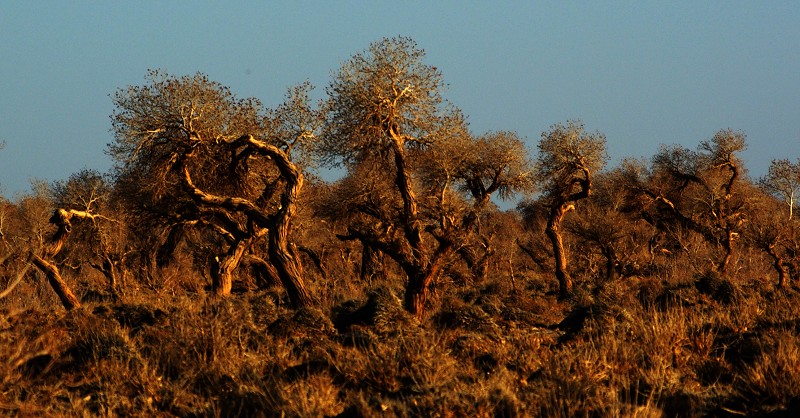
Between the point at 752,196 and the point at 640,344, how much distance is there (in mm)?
42171

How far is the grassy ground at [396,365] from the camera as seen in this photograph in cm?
938

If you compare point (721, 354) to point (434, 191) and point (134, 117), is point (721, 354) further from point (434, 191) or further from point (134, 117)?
point (434, 191)

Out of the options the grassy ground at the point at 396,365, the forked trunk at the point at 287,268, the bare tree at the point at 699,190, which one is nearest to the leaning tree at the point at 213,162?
the forked trunk at the point at 287,268

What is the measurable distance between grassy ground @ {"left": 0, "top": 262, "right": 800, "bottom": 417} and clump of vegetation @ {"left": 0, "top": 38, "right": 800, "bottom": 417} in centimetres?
5

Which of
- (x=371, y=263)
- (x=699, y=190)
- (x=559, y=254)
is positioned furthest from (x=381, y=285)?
(x=699, y=190)

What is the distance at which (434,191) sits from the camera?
40875 mm

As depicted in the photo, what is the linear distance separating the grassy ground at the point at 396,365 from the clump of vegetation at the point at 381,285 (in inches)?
1.9

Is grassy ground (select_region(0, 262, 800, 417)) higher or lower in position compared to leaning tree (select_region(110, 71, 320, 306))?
lower

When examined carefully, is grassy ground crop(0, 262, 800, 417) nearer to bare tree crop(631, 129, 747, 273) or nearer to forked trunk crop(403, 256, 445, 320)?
forked trunk crop(403, 256, 445, 320)

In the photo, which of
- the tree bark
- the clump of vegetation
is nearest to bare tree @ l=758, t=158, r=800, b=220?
the clump of vegetation

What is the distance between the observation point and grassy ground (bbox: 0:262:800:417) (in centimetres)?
938

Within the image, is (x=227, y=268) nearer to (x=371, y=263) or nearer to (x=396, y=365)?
(x=396, y=365)

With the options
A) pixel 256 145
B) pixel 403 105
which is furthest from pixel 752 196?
pixel 256 145

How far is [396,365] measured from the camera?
1083 cm
